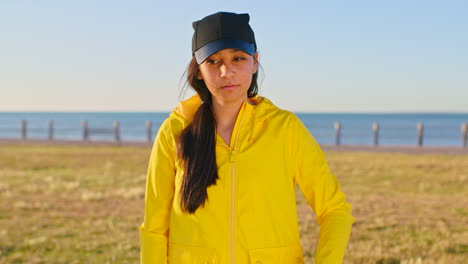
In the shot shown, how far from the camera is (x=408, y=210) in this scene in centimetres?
997

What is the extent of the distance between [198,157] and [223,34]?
50cm

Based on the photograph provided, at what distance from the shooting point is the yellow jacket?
2.22m

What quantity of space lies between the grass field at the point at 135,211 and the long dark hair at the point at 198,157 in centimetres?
456

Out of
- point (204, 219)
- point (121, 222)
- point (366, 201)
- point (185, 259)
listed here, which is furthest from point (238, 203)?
point (366, 201)

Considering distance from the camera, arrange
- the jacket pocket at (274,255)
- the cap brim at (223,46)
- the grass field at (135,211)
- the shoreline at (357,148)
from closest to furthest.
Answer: the jacket pocket at (274,255) < the cap brim at (223,46) < the grass field at (135,211) < the shoreline at (357,148)

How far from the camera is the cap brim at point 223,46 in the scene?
91.0 inches

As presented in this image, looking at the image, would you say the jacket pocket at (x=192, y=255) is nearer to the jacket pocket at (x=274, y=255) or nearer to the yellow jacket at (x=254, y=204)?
the yellow jacket at (x=254, y=204)

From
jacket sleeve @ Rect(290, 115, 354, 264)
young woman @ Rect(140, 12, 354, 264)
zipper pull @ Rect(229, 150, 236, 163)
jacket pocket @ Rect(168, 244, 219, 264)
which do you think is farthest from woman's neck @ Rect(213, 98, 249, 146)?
jacket pocket @ Rect(168, 244, 219, 264)

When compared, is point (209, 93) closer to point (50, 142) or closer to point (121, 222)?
point (121, 222)

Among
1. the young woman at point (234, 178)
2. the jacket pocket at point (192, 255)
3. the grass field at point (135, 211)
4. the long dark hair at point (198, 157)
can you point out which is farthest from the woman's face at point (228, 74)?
the grass field at point (135, 211)

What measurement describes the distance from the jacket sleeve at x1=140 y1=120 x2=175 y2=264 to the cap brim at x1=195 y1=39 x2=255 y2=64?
387 mm

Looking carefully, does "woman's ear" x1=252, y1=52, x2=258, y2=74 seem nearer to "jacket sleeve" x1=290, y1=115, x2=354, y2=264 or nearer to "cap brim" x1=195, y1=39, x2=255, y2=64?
"cap brim" x1=195, y1=39, x2=255, y2=64

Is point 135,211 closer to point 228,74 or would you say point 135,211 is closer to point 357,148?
point 228,74

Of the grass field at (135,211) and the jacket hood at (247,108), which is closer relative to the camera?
the jacket hood at (247,108)
